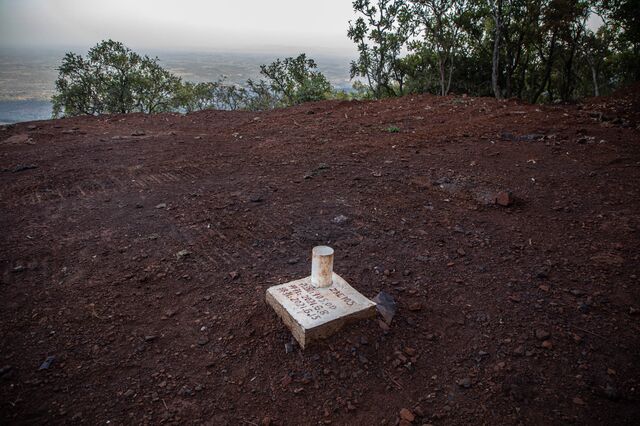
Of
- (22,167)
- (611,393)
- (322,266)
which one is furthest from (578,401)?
(22,167)

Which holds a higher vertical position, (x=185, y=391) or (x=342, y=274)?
(x=342, y=274)

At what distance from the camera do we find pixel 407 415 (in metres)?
2.02

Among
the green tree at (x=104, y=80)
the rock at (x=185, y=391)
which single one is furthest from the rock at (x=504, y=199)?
the green tree at (x=104, y=80)

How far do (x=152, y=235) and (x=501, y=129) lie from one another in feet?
21.4

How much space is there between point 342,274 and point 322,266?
55 centimetres

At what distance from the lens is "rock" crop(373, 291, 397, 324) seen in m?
2.68

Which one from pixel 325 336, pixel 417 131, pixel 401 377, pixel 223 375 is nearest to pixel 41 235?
pixel 223 375

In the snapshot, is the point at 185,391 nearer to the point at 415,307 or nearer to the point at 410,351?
the point at 410,351

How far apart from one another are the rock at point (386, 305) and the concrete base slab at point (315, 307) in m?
0.09

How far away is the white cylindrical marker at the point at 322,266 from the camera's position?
2.74 m

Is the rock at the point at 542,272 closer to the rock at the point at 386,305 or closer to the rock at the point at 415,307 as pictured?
the rock at the point at 415,307

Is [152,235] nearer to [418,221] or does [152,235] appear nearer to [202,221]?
[202,221]

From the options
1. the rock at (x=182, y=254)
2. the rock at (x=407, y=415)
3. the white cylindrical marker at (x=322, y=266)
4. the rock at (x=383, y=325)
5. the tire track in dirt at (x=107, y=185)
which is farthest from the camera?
the tire track in dirt at (x=107, y=185)

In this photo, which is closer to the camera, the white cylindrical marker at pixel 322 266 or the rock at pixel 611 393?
the rock at pixel 611 393
